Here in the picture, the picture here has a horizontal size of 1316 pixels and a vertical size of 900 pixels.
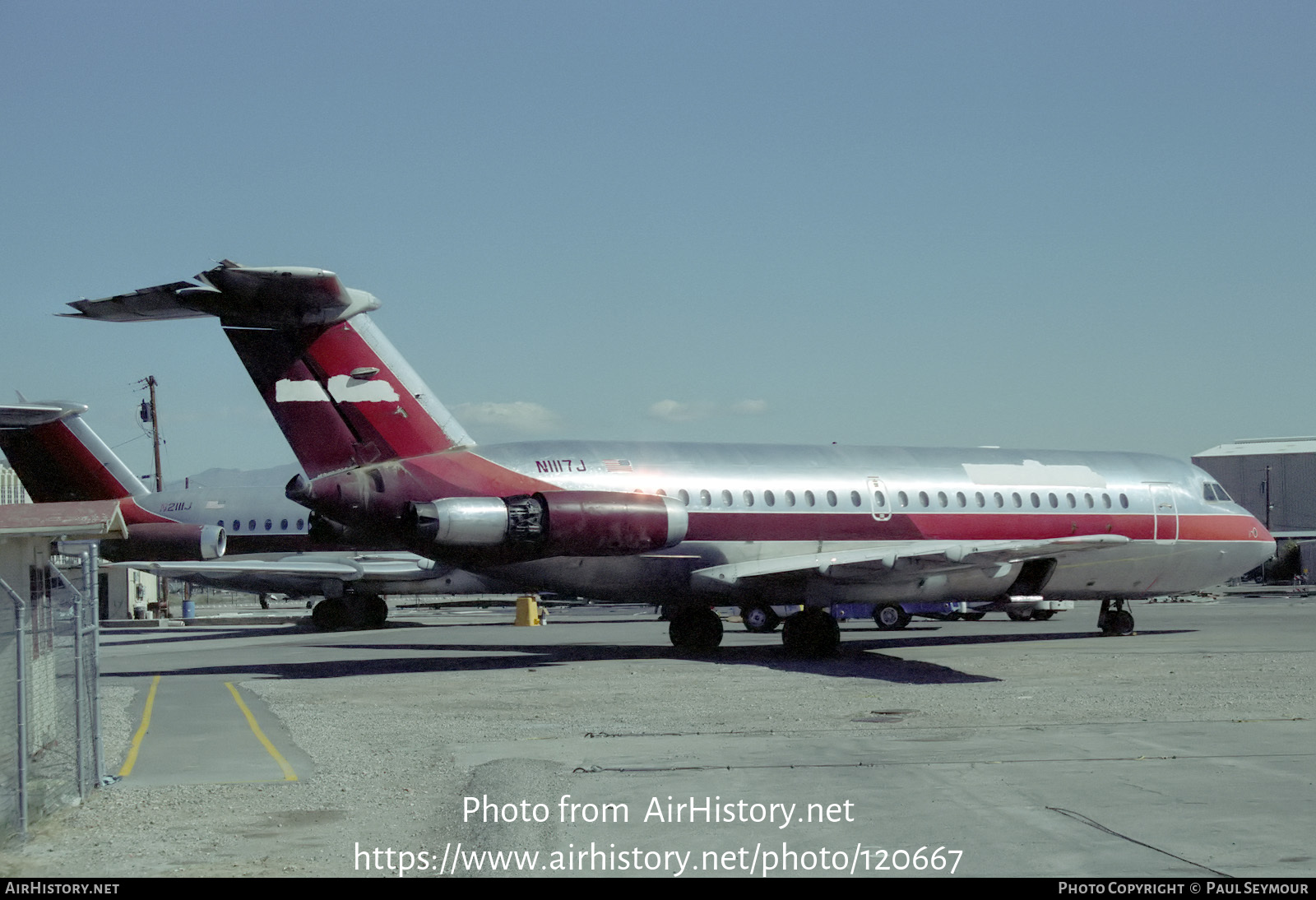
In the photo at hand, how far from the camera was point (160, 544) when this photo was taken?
3616 centimetres

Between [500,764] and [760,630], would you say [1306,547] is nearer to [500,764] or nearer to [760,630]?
[760,630]

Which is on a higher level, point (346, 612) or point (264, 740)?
point (264, 740)

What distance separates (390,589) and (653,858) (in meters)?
29.0

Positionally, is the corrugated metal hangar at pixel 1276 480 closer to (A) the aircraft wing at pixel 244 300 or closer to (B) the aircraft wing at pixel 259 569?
(B) the aircraft wing at pixel 259 569

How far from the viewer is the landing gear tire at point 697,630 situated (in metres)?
26.6

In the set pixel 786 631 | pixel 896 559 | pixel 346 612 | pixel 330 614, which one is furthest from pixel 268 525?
pixel 896 559

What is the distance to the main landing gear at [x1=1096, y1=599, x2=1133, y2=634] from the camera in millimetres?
30047

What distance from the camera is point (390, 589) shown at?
3628 cm

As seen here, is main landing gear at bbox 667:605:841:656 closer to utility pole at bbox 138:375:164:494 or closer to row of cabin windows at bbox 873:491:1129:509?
row of cabin windows at bbox 873:491:1129:509

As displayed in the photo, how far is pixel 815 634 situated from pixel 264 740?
12420mm

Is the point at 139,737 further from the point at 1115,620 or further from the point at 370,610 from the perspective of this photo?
the point at 370,610

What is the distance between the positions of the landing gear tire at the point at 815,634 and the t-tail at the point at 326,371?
7.15 m

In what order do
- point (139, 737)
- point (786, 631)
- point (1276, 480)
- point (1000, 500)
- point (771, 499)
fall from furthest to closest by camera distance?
point (1276, 480)
point (1000, 500)
point (771, 499)
point (786, 631)
point (139, 737)

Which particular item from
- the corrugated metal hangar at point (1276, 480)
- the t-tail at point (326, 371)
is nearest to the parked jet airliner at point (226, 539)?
the t-tail at point (326, 371)
